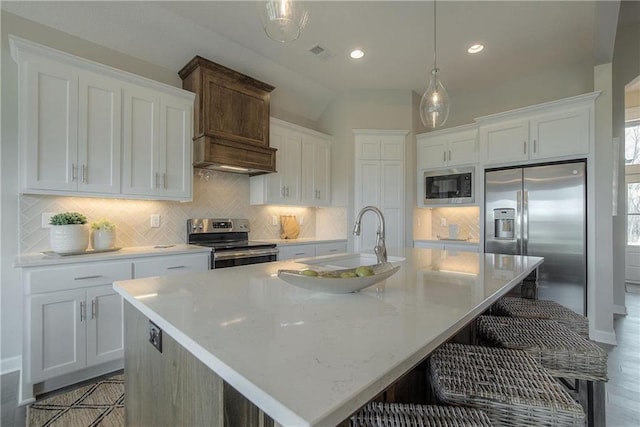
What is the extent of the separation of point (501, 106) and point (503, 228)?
182 centimetres

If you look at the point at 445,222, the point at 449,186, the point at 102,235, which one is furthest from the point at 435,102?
the point at 102,235

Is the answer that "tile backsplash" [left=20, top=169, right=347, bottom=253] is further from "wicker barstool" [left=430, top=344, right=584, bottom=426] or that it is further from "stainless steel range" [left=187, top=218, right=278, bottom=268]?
"wicker barstool" [left=430, top=344, right=584, bottom=426]

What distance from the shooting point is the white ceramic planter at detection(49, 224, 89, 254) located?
2137mm

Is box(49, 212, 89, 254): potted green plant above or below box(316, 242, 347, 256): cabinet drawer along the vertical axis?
above

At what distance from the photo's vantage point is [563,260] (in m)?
3.10

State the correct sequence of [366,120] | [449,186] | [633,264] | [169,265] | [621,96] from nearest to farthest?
[169,265]
[621,96]
[449,186]
[366,120]
[633,264]

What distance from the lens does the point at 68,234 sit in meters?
2.16

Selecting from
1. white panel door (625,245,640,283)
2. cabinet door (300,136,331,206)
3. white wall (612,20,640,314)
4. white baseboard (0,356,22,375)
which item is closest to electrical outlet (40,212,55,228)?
white baseboard (0,356,22,375)

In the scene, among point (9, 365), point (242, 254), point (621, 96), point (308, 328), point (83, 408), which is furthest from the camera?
point (621, 96)

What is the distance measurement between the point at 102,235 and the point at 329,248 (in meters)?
2.51

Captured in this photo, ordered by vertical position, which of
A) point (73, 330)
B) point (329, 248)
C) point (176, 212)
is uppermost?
point (176, 212)

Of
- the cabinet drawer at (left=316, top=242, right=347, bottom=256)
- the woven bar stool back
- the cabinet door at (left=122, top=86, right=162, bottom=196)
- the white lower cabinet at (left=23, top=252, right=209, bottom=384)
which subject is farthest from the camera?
the cabinet drawer at (left=316, top=242, right=347, bottom=256)

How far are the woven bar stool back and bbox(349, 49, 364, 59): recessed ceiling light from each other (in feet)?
10.2

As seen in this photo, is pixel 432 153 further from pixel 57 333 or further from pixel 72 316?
pixel 57 333
